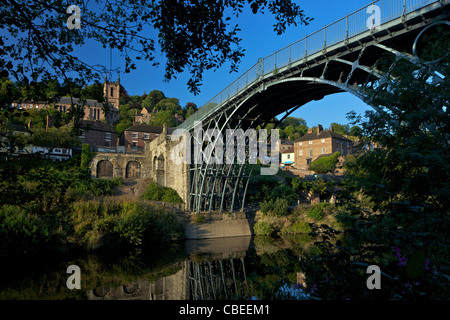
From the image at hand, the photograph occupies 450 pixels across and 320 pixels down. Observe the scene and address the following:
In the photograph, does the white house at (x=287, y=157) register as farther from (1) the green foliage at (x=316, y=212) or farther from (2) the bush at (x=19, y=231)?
(2) the bush at (x=19, y=231)

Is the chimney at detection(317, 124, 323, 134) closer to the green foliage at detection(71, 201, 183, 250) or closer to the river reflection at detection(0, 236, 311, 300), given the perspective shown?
the river reflection at detection(0, 236, 311, 300)

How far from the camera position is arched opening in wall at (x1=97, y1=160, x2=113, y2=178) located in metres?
39.4

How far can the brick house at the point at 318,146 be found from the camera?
188 ft

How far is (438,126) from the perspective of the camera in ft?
15.9

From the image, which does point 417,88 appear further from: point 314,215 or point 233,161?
point 314,215

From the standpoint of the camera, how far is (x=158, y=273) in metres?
13.8

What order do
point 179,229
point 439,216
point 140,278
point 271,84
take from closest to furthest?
point 439,216 → point 140,278 → point 271,84 → point 179,229

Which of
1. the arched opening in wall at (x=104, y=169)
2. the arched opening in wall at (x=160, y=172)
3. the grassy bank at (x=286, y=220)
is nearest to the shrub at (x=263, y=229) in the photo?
the grassy bank at (x=286, y=220)

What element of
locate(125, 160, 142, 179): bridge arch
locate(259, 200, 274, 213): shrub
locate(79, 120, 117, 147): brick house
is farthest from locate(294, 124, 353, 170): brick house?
locate(79, 120, 117, 147): brick house

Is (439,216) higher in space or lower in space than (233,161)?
lower

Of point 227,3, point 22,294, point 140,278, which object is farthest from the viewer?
point 140,278

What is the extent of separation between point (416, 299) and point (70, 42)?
632 cm

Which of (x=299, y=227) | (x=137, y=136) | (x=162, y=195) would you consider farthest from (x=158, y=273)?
(x=137, y=136)

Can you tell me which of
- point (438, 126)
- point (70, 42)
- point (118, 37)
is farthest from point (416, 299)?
point (70, 42)
